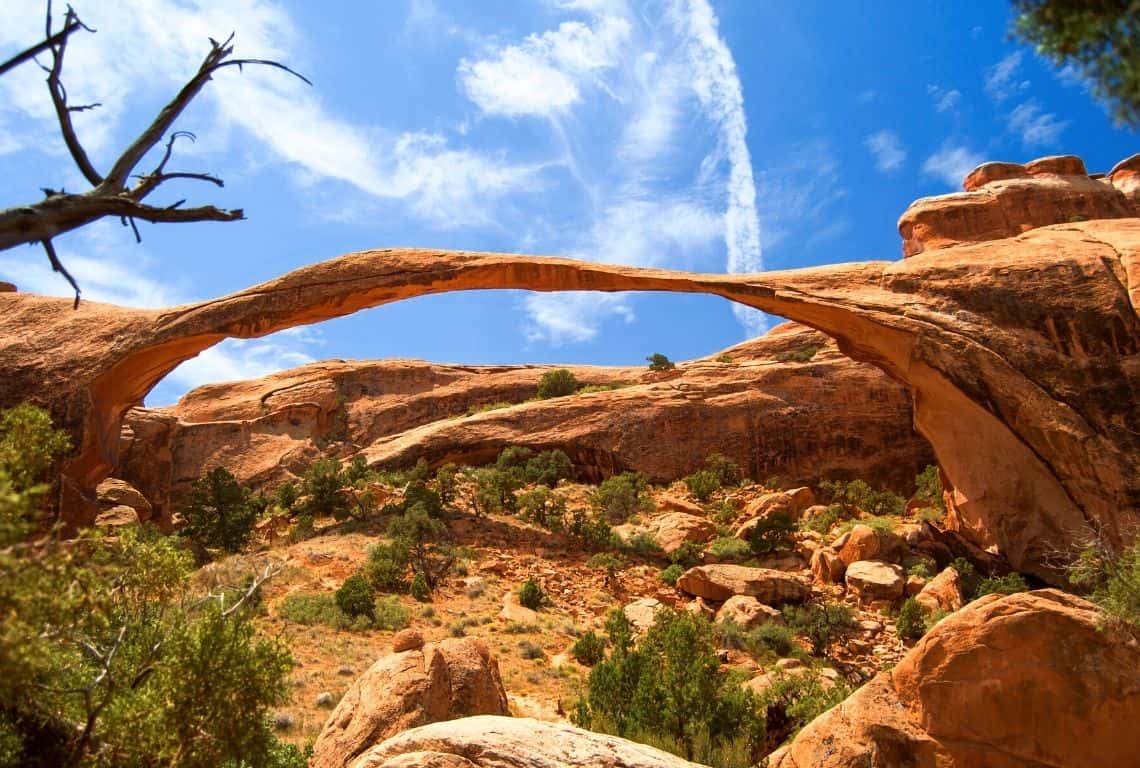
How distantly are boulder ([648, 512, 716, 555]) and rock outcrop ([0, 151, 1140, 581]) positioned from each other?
5.81 meters

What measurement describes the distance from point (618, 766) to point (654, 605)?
9171 mm

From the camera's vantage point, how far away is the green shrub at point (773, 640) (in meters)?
12.8

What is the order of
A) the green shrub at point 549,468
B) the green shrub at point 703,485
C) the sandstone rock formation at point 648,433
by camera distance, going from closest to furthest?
the green shrub at point 703,485
the green shrub at point 549,468
the sandstone rock formation at point 648,433

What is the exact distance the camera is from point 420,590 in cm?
1509

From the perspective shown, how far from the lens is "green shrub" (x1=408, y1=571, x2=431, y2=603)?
49.3 feet

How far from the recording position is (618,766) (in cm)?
533

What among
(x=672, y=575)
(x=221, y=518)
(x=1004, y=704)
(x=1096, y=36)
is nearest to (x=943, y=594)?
(x=672, y=575)

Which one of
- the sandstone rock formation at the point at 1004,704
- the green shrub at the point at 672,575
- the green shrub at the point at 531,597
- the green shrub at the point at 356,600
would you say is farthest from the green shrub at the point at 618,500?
the sandstone rock formation at the point at 1004,704

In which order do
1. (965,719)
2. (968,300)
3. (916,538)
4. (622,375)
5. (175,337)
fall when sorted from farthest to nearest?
1. (622,375)
2. (916,538)
3. (175,337)
4. (968,300)
5. (965,719)

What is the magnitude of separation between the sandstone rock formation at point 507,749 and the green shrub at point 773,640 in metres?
7.57

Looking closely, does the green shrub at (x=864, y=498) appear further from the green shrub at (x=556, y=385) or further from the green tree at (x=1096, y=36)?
the green tree at (x=1096, y=36)

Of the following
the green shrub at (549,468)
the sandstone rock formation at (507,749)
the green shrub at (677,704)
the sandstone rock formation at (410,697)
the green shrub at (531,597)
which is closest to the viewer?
the sandstone rock formation at (507,749)

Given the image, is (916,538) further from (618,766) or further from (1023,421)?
(618,766)

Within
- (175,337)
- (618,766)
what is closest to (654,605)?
(618,766)
